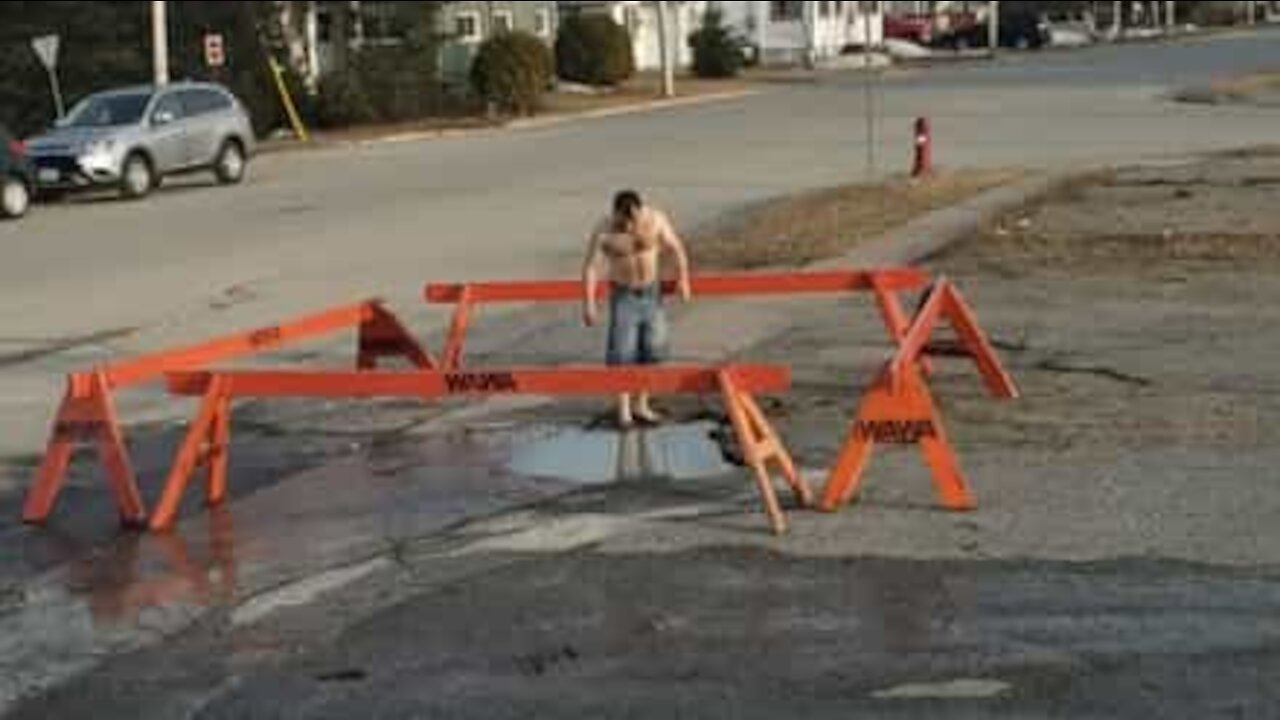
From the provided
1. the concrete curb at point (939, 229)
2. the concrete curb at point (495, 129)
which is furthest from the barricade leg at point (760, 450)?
the concrete curb at point (495, 129)

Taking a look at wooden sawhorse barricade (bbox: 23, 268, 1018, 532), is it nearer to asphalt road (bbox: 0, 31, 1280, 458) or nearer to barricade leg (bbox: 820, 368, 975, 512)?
barricade leg (bbox: 820, 368, 975, 512)

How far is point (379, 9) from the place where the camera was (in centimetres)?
6150

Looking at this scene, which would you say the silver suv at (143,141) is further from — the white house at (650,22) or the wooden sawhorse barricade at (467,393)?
the white house at (650,22)

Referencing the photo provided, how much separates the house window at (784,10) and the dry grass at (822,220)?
80152 millimetres

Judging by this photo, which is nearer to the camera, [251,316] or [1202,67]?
[251,316]

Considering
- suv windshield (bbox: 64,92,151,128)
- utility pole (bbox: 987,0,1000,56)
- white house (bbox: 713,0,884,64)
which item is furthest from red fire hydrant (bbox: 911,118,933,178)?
utility pole (bbox: 987,0,1000,56)

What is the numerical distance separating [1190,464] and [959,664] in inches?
143

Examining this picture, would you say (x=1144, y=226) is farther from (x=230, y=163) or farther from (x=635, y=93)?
(x=635, y=93)

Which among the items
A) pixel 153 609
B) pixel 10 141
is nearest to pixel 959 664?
pixel 153 609

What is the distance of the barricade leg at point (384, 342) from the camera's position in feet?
43.9

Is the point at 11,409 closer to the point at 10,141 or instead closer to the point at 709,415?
the point at 709,415

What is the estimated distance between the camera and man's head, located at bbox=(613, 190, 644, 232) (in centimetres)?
1162

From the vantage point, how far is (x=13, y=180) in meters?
32.4

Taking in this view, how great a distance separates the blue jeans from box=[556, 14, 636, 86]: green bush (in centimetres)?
6738
